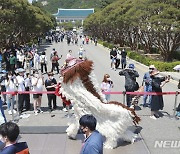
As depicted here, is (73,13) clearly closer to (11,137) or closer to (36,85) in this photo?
(36,85)

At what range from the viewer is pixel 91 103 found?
7.13m

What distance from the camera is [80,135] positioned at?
8070 millimetres

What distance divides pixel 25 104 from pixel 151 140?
470cm

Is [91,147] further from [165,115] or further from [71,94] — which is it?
[165,115]

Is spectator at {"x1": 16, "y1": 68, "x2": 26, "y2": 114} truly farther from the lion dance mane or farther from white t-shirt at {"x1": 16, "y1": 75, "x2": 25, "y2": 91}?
the lion dance mane

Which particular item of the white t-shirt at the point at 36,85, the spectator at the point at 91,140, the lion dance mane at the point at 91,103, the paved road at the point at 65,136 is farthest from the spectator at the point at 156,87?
the spectator at the point at 91,140

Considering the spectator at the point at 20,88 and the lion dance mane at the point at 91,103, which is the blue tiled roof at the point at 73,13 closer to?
the spectator at the point at 20,88

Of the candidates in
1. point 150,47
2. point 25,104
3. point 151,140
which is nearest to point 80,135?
point 151,140

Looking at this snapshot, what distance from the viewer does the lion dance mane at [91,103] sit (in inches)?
282

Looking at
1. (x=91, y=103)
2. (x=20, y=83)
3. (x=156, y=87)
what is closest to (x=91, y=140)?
(x=91, y=103)

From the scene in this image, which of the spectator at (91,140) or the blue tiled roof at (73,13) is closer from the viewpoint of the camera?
the spectator at (91,140)

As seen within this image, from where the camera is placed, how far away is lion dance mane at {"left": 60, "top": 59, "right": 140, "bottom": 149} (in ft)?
23.5

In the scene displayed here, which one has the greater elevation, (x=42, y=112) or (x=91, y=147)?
(x=91, y=147)

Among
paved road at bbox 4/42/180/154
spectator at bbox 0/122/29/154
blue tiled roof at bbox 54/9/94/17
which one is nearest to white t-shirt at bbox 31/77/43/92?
paved road at bbox 4/42/180/154
